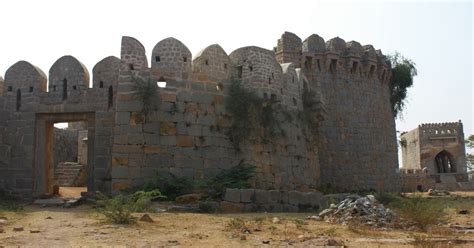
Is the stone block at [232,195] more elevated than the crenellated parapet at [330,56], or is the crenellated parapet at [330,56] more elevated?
the crenellated parapet at [330,56]

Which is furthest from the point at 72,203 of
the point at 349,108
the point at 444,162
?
the point at 444,162

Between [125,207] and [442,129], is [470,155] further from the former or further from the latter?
[125,207]

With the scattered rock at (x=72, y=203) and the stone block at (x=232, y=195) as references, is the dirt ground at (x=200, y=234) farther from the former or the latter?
the scattered rock at (x=72, y=203)

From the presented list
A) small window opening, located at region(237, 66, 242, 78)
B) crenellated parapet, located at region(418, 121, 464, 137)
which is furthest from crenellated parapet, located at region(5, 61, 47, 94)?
crenellated parapet, located at region(418, 121, 464, 137)

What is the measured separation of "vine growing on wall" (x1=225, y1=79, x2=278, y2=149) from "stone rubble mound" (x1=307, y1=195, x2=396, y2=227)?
4.17 m

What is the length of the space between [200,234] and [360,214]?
12.8 ft

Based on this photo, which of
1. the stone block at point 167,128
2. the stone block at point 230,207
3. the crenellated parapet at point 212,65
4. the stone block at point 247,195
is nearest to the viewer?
the stone block at point 230,207

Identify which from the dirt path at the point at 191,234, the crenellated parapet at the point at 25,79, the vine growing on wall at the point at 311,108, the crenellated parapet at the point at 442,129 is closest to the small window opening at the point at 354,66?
the vine growing on wall at the point at 311,108

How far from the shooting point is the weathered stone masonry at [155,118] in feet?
46.2

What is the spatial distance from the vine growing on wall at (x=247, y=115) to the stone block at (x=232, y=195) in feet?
7.61

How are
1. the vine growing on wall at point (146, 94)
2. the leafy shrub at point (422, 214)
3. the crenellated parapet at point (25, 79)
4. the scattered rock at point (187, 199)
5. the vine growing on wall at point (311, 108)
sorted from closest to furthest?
1. the leafy shrub at point (422, 214)
2. the scattered rock at point (187, 199)
3. the vine growing on wall at point (146, 94)
4. the crenellated parapet at point (25, 79)
5. the vine growing on wall at point (311, 108)

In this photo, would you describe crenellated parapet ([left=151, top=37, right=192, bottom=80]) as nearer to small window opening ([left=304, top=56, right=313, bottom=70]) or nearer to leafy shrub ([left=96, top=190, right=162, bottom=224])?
leafy shrub ([left=96, top=190, right=162, bottom=224])

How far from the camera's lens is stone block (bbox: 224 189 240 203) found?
42.2 feet

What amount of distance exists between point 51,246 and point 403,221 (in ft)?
22.1
